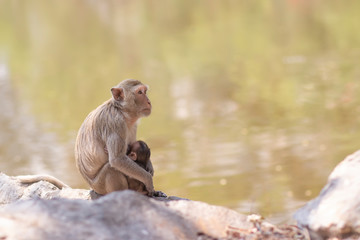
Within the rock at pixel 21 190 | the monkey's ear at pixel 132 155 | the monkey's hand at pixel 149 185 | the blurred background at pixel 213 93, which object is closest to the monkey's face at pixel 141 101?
the monkey's ear at pixel 132 155

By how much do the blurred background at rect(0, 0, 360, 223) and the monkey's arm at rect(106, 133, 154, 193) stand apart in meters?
5.73

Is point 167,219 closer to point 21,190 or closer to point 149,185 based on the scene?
point 149,185

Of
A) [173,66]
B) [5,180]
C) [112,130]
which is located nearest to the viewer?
Result: [112,130]

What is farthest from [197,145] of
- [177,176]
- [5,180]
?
[5,180]

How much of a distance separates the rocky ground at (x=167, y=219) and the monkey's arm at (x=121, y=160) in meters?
0.79

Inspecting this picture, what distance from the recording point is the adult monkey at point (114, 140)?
227 inches

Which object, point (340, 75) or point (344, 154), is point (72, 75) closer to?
point (340, 75)

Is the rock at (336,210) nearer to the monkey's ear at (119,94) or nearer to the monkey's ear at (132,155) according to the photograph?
the monkey's ear at (132,155)

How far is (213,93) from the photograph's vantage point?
21.1m

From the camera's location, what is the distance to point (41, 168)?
15852mm

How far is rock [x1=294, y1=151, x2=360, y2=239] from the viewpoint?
466 centimetres

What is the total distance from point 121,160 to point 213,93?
1552 centimetres

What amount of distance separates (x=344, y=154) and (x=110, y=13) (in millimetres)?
30119

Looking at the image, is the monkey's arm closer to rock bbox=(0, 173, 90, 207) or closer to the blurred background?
rock bbox=(0, 173, 90, 207)
